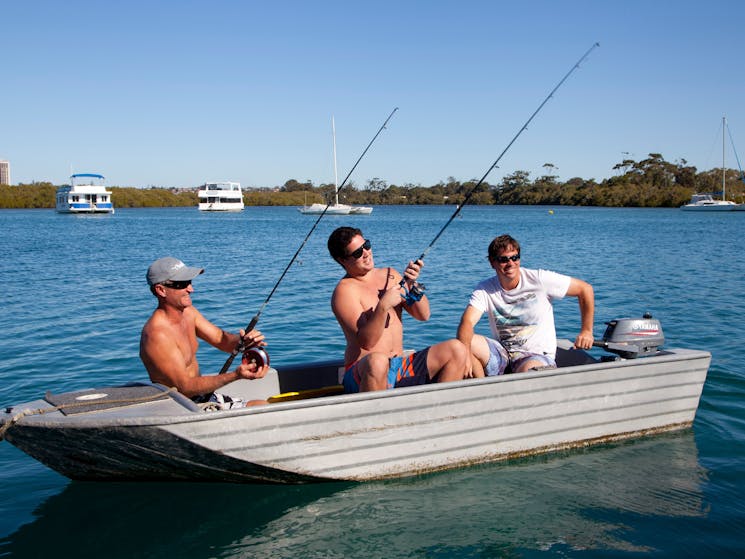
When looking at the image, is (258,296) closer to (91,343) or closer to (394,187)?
(91,343)

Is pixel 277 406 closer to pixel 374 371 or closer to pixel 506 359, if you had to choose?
pixel 374 371

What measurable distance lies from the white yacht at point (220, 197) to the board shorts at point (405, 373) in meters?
86.4

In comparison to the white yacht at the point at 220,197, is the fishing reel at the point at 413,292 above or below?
below

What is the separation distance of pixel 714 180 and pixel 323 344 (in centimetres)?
11096

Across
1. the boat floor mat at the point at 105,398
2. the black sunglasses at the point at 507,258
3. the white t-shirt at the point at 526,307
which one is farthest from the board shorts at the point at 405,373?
the boat floor mat at the point at 105,398

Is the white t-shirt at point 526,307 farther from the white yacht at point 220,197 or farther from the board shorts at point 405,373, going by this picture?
the white yacht at point 220,197

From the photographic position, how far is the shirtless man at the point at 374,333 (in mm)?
4348

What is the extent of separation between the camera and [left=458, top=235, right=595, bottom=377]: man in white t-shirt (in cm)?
484

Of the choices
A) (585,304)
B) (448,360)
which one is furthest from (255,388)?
(585,304)

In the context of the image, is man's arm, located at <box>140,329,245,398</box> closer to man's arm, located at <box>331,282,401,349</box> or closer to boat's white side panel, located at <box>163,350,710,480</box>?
boat's white side panel, located at <box>163,350,710,480</box>

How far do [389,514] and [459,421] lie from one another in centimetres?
77

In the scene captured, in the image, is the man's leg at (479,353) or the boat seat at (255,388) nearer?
the man's leg at (479,353)

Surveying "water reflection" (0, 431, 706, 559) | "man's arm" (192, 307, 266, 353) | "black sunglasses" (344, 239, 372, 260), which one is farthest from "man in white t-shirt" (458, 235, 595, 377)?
"man's arm" (192, 307, 266, 353)

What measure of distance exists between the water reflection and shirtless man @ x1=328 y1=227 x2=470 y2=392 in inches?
28.9
